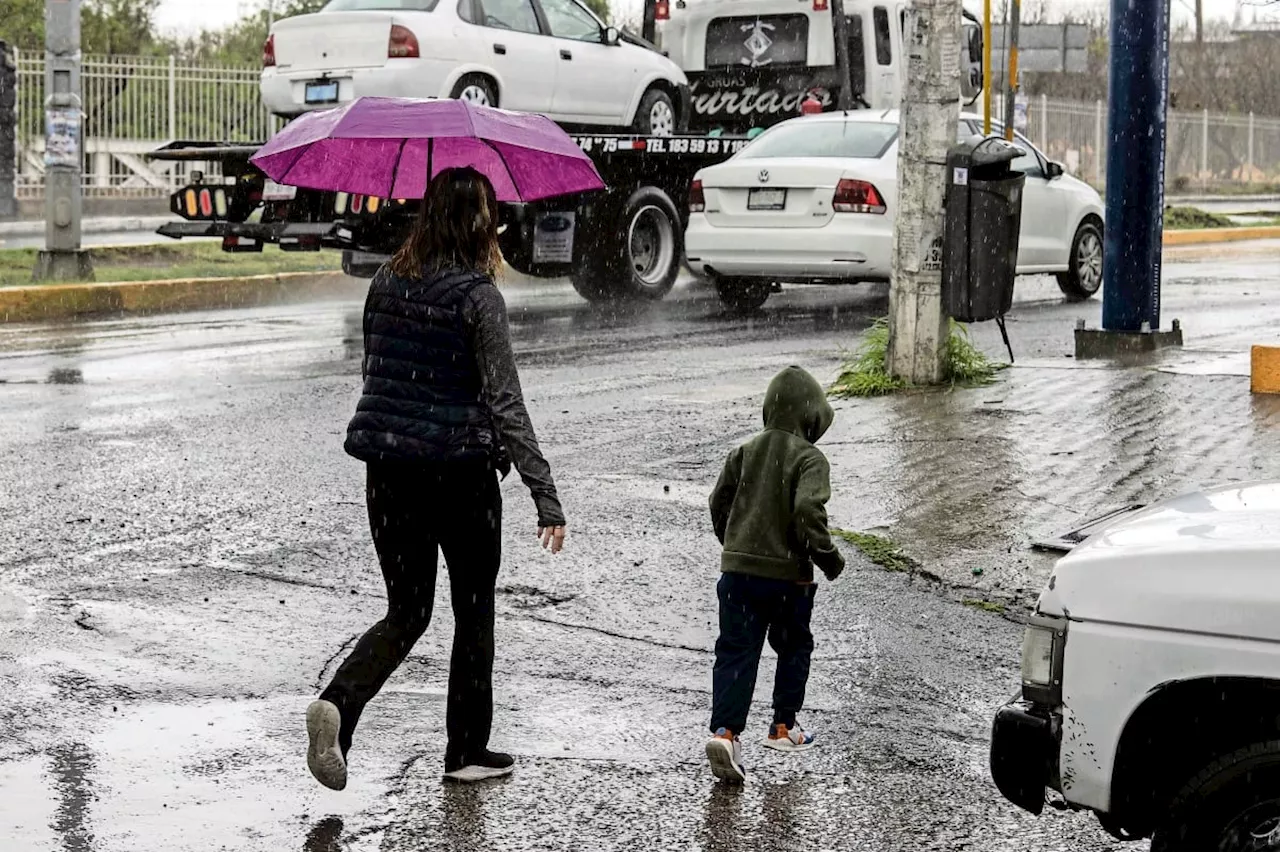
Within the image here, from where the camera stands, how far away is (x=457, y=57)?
14.7 m

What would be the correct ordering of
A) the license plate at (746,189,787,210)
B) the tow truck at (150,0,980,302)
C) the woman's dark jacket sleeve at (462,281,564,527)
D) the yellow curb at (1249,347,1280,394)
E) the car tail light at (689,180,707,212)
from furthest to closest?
the car tail light at (689,180,707,212), the license plate at (746,189,787,210), the tow truck at (150,0,980,302), the yellow curb at (1249,347,1280,394), the woman's dark jacket sleeve at (462,281,564,527)

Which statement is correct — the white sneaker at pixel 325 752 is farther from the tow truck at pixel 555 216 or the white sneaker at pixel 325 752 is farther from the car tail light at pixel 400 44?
the car tail light at pixel 400 44

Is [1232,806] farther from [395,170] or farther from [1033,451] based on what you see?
[1033,451]

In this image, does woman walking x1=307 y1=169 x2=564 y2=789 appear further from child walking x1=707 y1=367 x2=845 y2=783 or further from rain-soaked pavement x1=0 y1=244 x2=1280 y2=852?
child walking x1=707 y1=367 x2=845 y2=783

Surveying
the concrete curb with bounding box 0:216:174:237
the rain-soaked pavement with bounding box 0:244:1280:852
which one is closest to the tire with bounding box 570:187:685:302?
the rain-soaked pavement with bounding box 0:244:1280:852

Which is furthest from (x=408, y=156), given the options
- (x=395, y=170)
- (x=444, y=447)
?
(x=444, y=447)

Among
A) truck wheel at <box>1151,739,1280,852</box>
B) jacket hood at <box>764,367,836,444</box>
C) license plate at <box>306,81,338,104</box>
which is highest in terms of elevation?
license plate at <box>306,81,338,104</box>

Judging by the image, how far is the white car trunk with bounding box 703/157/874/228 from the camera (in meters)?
14.3

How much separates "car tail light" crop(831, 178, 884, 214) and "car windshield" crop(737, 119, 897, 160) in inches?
16.4

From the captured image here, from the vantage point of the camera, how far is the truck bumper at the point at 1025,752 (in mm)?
3912

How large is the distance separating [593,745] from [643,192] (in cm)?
1139

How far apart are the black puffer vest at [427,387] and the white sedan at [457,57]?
9.62 metres

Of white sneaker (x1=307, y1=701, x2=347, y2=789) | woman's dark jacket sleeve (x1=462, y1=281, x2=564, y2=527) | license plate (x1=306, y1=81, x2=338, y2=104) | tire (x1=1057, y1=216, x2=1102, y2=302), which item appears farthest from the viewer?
tire (x1=1057, y1=216, x2=1102, y2=302)

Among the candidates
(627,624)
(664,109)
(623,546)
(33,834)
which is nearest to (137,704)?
(33,834)
